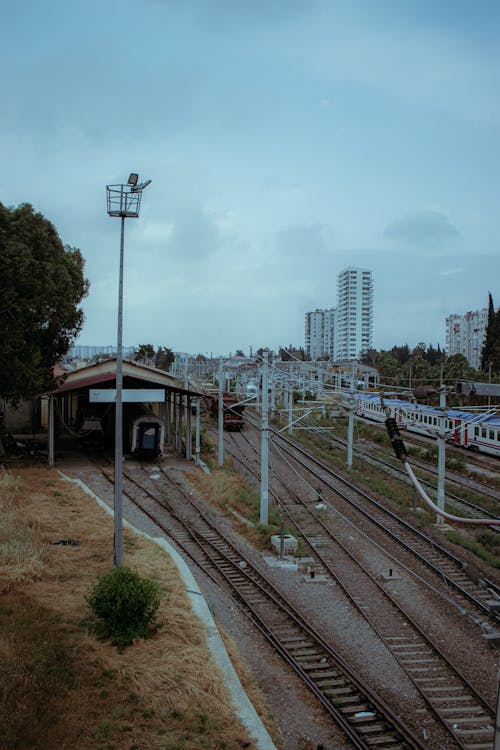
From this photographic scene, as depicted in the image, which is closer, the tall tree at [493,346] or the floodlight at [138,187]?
the floodlight at [138,187]

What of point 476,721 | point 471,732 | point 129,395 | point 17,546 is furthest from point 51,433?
point 471,732

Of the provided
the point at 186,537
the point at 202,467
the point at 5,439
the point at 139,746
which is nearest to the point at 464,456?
the point at 202,467

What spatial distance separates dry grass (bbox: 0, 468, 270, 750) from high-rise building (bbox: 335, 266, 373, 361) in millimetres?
153476

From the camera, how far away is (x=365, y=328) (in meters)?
168

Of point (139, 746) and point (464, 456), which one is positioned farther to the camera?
point (464, 456)

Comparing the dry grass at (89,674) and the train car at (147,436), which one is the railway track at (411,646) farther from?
the train car at (147,436)

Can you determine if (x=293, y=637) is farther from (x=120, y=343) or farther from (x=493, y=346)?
(x=493, y=346)

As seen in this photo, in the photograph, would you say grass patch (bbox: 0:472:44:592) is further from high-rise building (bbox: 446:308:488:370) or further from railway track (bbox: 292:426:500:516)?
high-rise building (bbox: 446:308:488:370)

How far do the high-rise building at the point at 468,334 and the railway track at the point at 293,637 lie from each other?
131647 mm

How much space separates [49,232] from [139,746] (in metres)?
23.3

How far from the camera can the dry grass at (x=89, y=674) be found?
706 cm

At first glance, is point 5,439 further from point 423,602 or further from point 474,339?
point 474,339

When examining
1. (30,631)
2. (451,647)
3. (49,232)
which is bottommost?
(451,647)

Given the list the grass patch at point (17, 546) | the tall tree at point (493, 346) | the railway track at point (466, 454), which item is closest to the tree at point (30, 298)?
the grass patch at point (17, 546)
